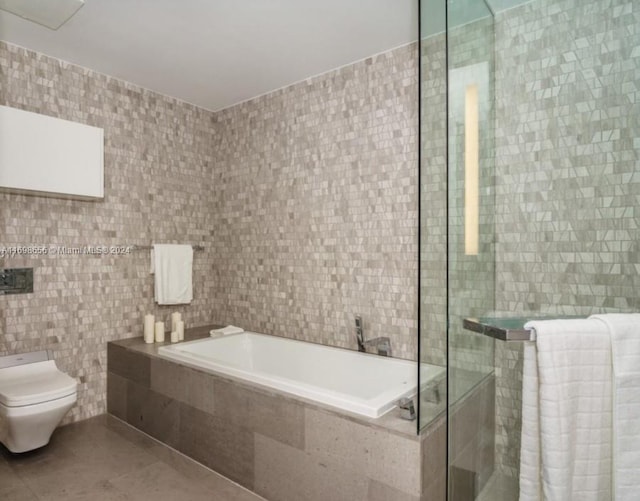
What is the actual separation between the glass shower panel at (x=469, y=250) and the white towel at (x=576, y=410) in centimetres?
30

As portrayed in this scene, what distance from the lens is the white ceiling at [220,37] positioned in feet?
7.84

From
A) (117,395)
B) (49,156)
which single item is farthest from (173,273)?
(49,156)

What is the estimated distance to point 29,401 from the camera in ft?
7.79

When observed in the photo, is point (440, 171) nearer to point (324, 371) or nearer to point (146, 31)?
point (324, 371)

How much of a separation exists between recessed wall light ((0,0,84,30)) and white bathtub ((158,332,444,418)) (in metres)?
2.10

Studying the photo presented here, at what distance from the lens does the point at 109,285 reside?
3.26 meters

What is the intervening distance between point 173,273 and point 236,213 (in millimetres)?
768

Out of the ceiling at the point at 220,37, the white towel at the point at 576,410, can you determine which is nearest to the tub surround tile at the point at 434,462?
the white towel at the point at 576,410

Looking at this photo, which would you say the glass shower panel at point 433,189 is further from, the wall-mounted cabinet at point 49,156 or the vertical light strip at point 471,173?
the wall-mounted cabinet at point 49,156

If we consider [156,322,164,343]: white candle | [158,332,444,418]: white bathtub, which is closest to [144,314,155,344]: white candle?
[156,322,164,343]: white candle

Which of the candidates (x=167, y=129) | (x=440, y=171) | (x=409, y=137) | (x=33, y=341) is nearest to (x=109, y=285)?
(x=33, y=341)

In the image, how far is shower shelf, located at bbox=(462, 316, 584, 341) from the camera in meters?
1.19

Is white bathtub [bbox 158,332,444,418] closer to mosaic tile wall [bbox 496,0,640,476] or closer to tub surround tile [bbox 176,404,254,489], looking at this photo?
tub surround tile [bbox 176,404,254,489]

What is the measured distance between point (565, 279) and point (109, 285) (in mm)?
3110
